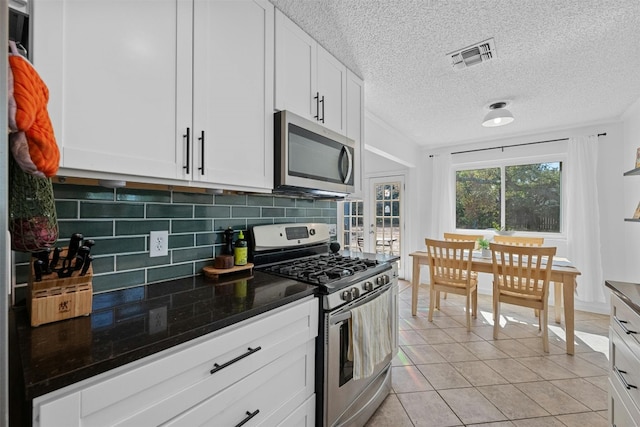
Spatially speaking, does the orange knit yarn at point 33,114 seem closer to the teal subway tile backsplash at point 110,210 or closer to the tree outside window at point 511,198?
the teal subway tile backsplash at point 110,210

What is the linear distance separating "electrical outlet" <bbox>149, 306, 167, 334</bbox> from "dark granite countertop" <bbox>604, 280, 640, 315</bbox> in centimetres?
173

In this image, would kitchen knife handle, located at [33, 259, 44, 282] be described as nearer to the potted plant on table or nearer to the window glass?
the potted plant on table

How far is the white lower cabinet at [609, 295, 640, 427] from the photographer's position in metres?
1.09

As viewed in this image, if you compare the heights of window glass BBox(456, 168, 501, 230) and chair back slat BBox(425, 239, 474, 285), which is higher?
window glass BBox(456, 168, 501, 230)

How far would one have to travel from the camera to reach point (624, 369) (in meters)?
1.20

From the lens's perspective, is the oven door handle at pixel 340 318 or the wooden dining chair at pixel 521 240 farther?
the wooden dining chair at pixel 521 240

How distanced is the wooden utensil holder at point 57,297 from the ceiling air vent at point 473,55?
2.54 m

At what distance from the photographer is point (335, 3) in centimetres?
155

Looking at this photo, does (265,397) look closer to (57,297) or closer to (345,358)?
(345,358)

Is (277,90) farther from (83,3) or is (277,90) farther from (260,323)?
(260,323)

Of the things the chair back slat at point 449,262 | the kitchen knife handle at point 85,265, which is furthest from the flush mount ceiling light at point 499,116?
the kitchen knife handle at point 85,265

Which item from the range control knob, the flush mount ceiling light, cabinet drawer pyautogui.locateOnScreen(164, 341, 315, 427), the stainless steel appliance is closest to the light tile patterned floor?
the stainless steel appliance

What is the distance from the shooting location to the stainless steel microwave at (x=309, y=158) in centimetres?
151

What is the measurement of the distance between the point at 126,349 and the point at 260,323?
1.42 feet
